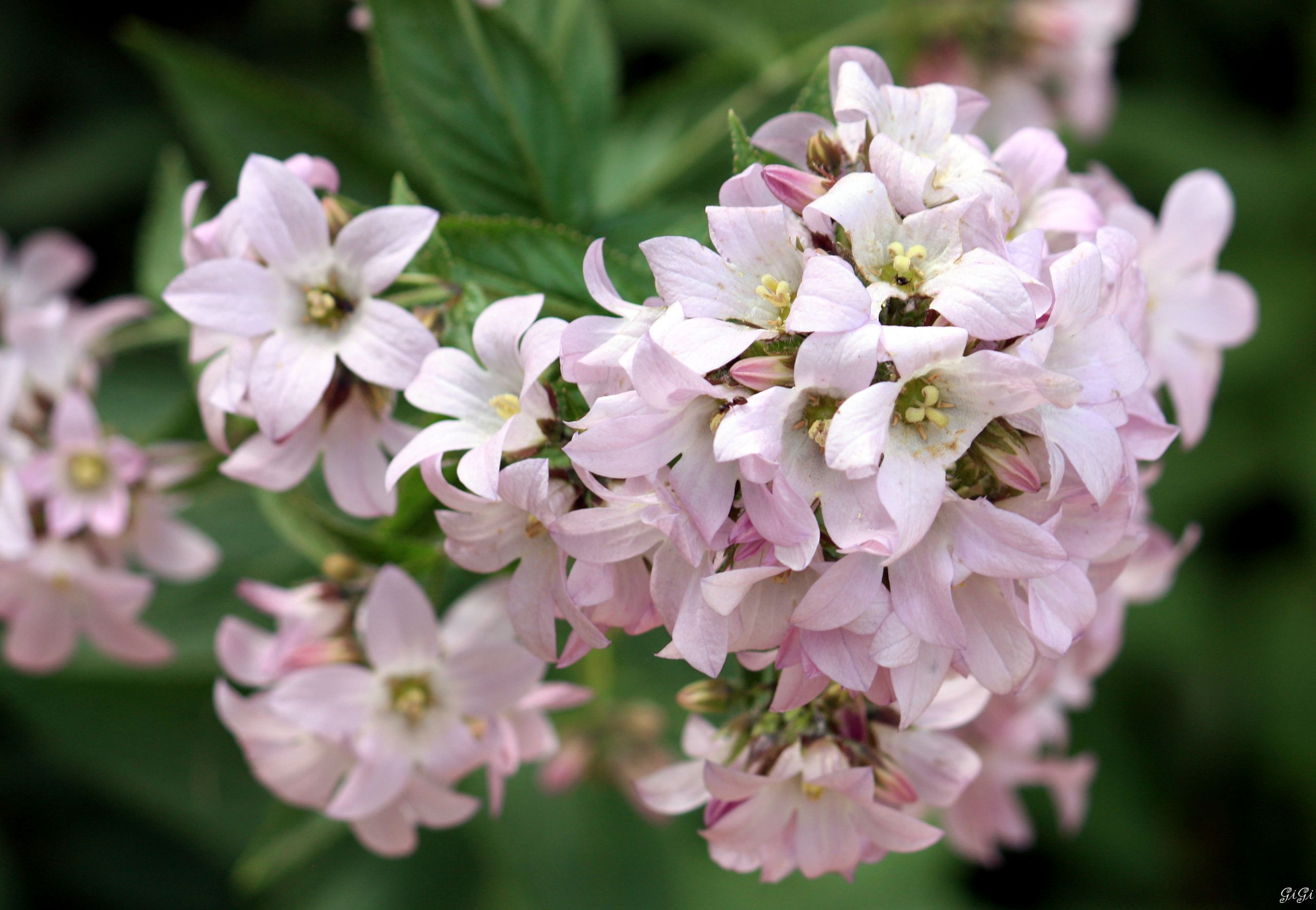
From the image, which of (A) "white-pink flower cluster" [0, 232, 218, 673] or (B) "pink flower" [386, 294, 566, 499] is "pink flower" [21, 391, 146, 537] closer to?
(A) "white-pink flower cluster" [0, 232, 218, 673]

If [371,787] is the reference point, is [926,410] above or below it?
above

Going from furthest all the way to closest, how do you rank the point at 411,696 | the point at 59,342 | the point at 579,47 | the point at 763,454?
the point at 579,47
the point at 59,342
the point at 411,696
the point at 763,454

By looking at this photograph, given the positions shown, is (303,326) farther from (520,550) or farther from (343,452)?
(520,550)

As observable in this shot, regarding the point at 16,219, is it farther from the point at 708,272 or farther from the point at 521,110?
the point at 708,272

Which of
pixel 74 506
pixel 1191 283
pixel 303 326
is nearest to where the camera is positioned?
pixel 303 326

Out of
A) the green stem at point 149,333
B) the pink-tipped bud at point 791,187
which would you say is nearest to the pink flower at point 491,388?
the pink-tipped bud at point 791,187

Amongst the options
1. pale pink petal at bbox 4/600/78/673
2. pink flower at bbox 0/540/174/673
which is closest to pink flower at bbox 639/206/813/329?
pink flower at bbox 0/540/174/673

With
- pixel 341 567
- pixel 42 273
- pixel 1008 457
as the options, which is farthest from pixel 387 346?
pixel 42 273
